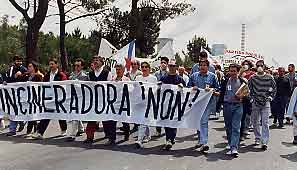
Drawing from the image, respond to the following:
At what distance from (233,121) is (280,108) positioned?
21.1 feet

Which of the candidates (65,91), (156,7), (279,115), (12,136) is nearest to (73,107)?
(65,91)

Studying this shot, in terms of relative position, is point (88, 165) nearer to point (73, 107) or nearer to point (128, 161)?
point (128, 161)

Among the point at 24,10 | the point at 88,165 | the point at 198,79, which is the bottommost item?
the point at 88,165

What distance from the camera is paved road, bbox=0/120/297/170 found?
29.4 feet

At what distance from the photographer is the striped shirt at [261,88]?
37.2 ft

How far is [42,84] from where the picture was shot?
12.3m

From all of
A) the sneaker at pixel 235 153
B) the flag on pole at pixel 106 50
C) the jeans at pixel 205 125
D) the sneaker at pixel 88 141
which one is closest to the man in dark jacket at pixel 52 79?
the sneaker at pixel 88 141

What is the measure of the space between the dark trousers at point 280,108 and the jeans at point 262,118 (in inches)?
190

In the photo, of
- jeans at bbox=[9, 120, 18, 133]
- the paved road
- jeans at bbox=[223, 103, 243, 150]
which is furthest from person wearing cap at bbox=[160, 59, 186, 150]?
jeans at bbox=[9, 120, 18, 133]

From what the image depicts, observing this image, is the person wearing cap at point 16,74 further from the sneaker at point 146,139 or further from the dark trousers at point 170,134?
the dark trousers at point 170,134

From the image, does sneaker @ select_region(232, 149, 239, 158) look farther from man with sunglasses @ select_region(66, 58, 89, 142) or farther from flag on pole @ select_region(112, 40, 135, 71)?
flag on pole @ select_region(112, 40, 135, 71)

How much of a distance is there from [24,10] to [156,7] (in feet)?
35.1

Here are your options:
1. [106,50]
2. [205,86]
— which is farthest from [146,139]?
[106,50]

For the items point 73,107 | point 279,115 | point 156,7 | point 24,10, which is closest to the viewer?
point 73,107
